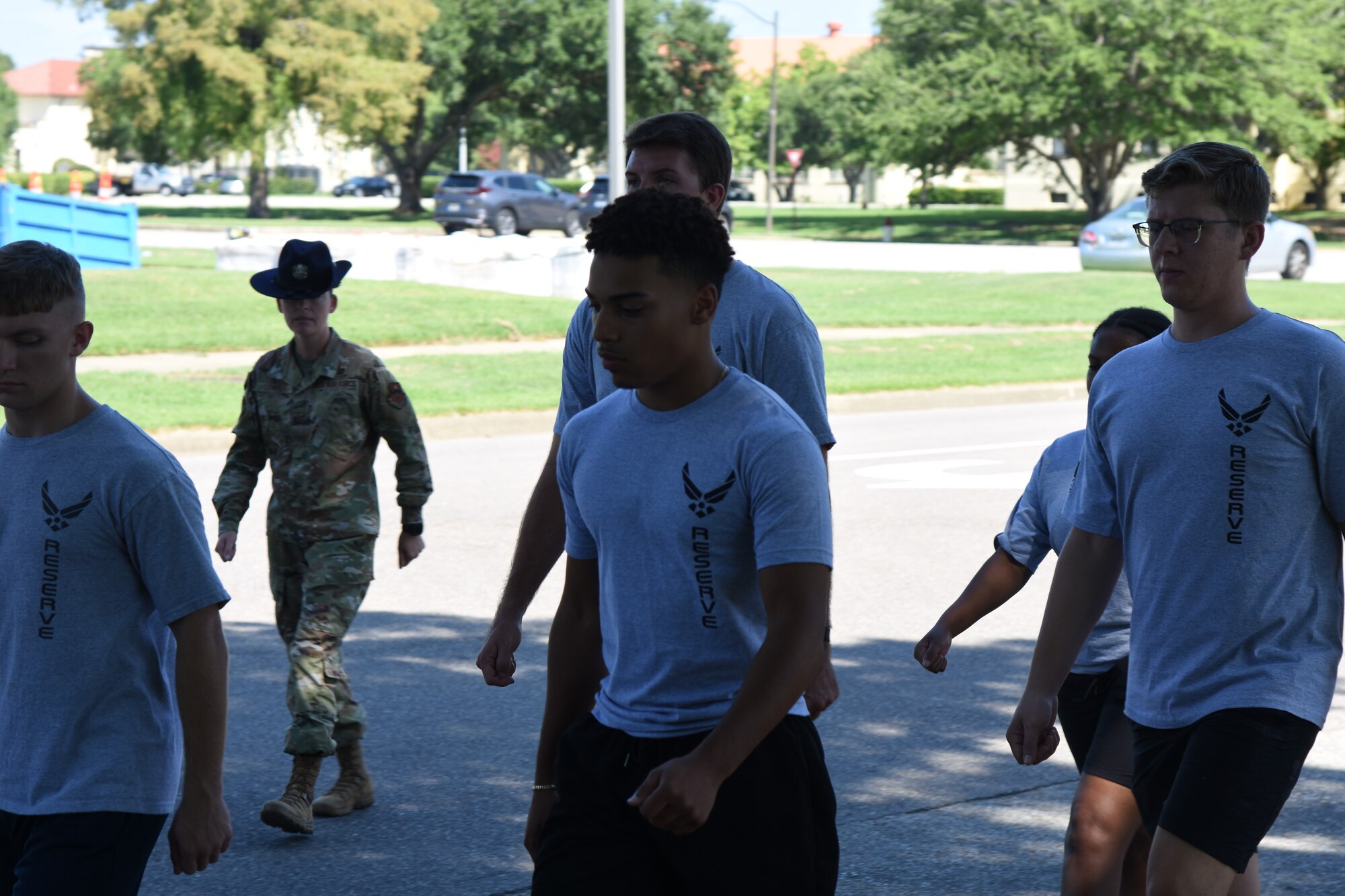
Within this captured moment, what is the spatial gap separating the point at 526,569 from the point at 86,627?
1027mm

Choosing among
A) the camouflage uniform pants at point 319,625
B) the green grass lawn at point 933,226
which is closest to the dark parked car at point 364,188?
the green grass lawn at point 933,226

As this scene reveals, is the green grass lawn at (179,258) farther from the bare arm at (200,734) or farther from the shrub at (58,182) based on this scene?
the shrub at (58,182)

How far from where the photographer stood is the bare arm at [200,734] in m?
3.01

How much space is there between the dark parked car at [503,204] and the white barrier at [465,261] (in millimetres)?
19211

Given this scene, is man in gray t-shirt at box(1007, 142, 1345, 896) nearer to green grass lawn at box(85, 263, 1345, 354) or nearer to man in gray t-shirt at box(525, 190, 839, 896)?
man in gray t-shirt at box(525, 190, 839, 896)

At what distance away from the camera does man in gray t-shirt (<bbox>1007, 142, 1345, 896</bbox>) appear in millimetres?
3203

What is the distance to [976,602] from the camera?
162 inches

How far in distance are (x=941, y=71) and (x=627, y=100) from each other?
17.3m

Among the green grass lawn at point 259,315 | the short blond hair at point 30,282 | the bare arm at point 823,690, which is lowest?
the green grass lawn at point 259,315

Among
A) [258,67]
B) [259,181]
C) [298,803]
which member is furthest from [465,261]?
[259,181]

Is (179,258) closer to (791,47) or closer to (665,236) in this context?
(665,236)

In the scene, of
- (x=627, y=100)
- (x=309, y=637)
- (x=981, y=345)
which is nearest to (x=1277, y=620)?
(x=309, y=637)

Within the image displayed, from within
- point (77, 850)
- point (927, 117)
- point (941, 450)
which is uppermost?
point (927, 117)

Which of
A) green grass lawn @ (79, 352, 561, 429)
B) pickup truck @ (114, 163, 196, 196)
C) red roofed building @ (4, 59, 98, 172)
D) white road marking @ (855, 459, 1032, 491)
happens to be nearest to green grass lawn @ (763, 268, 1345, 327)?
green grass lawn @ (79, 352, 561, 429)
